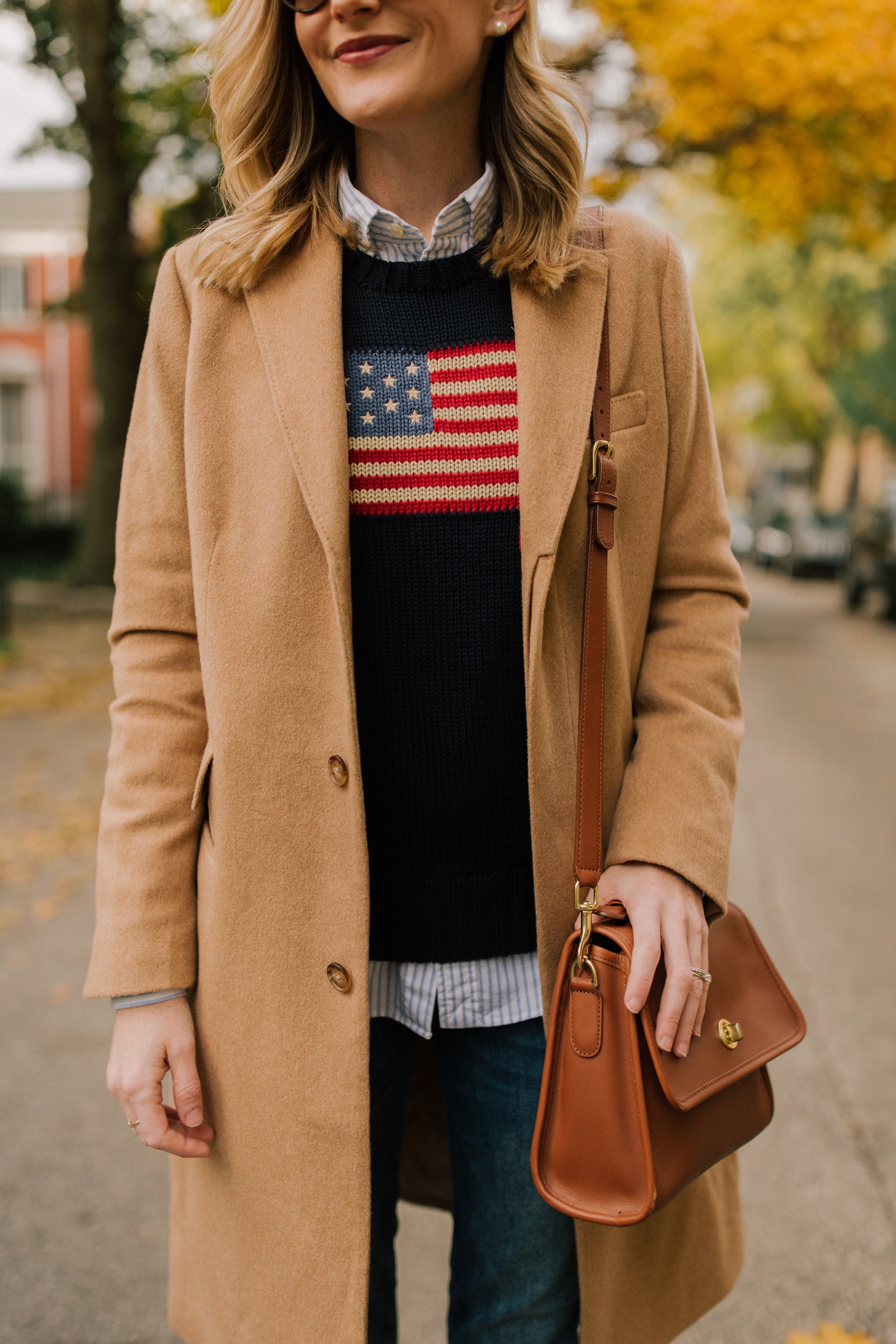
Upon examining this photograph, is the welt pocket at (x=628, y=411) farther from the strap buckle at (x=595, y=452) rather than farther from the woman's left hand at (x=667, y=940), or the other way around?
the woman's left hand at (x=667, y=940)

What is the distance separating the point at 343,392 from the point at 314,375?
39 mm

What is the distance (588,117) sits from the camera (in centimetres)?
153

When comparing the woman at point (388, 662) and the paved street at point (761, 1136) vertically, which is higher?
the woman at point (388, 662)

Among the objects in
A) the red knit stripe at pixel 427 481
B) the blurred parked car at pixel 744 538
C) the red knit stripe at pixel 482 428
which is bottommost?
the blurred parked car at pixel 744 538

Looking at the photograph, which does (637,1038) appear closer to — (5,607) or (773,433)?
(5,607)

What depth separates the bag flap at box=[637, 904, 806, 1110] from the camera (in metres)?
1.28

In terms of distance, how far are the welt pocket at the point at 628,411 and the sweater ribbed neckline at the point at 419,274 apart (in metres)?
0.23

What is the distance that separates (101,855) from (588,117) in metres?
1.17

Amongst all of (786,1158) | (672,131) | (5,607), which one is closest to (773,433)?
(672,131)

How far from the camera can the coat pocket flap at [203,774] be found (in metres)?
1.39

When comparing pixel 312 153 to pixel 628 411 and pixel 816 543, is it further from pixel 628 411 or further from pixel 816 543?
pixel 816 543

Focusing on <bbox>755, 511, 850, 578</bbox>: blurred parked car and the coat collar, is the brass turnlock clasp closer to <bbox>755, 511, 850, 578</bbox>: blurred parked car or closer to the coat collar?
the coat collar

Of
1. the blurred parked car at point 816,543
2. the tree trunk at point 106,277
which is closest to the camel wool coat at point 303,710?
the tree trunk at point 106,277

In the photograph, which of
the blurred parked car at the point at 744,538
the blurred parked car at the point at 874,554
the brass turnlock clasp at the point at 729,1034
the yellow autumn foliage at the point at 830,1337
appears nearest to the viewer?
the brass turnlock clasp at the point at 729,1034
